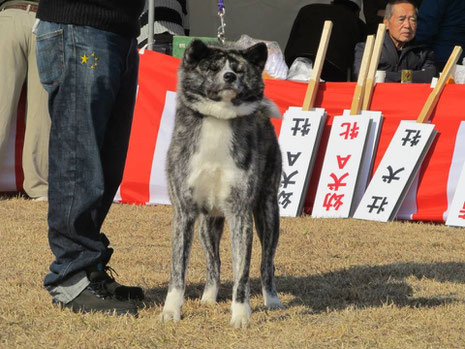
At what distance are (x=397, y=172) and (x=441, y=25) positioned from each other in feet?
7.80

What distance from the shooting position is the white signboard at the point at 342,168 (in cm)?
727

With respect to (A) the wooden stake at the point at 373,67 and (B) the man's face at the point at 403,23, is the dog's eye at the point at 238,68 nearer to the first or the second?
(A) the wooden stake at the point at 373,67

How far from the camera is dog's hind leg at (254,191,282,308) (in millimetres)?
4273

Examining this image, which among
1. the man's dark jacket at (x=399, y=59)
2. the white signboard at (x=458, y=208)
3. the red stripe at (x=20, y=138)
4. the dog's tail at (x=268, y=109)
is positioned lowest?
the red stripe at (x=20, y=138)

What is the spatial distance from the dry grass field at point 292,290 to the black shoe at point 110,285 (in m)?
0.12

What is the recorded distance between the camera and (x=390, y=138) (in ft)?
24.3

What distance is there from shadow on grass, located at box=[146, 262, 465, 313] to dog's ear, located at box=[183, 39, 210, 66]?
46.0 inches

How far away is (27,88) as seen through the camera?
7.75 metres

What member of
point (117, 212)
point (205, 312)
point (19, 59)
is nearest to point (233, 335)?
point (205, 312)

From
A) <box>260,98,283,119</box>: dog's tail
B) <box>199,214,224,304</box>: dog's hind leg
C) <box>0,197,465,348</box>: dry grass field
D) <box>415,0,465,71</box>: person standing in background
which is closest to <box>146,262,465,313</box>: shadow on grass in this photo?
<box>0,197,465,348</box>: dry grass field

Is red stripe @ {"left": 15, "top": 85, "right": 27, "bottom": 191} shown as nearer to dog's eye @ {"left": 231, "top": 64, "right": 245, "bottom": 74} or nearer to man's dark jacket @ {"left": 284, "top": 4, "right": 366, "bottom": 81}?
man's dark jacket @ {"left": 284, "top": 4, "right": 366, "bottom": 81}

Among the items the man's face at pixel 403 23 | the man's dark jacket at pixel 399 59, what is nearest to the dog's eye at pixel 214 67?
the man's dark jacket at pixel 399 59

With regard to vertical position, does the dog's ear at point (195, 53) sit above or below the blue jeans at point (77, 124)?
above

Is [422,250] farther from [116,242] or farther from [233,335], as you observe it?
[233,335]
